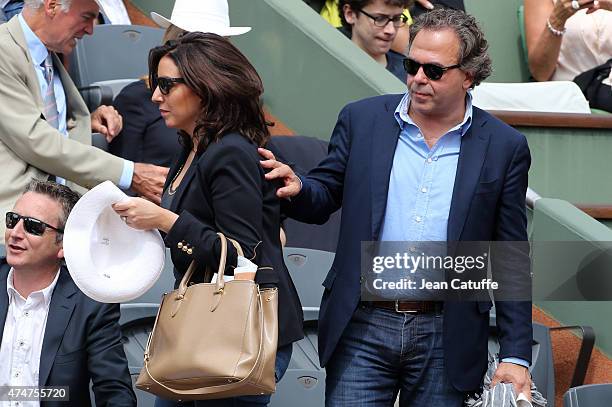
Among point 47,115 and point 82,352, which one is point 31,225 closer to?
point 82,352

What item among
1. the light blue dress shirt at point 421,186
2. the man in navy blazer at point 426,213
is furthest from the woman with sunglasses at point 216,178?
the light blue dress shirt at point 421,186

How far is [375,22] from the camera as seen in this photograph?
6949mm

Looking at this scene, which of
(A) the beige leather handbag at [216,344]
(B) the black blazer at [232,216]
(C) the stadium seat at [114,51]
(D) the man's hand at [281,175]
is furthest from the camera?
(C) the stadium seat at [114,51]

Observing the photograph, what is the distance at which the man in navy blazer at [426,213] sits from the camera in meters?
3.99

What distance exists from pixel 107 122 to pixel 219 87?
7.37ft

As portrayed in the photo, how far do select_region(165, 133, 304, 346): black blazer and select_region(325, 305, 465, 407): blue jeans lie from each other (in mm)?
197

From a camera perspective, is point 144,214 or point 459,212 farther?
point 459,212

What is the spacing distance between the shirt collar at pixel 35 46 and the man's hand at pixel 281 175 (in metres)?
2.00

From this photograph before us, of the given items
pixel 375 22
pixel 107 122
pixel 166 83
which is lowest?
pixel 107 122

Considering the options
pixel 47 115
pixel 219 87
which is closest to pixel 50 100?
pixel 47 115

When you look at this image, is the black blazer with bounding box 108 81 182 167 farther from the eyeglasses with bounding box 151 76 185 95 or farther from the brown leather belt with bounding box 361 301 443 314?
the brown leather belt with bounding box 361 301 443 314

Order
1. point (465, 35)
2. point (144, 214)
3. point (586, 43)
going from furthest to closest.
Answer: point (586, 43), point (465, 35), point (144, 214)

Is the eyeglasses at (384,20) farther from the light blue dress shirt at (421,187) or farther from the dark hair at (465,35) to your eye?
the light blue dress shirt at (421,187)

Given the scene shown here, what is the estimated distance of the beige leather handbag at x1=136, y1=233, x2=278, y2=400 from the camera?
3.57m
